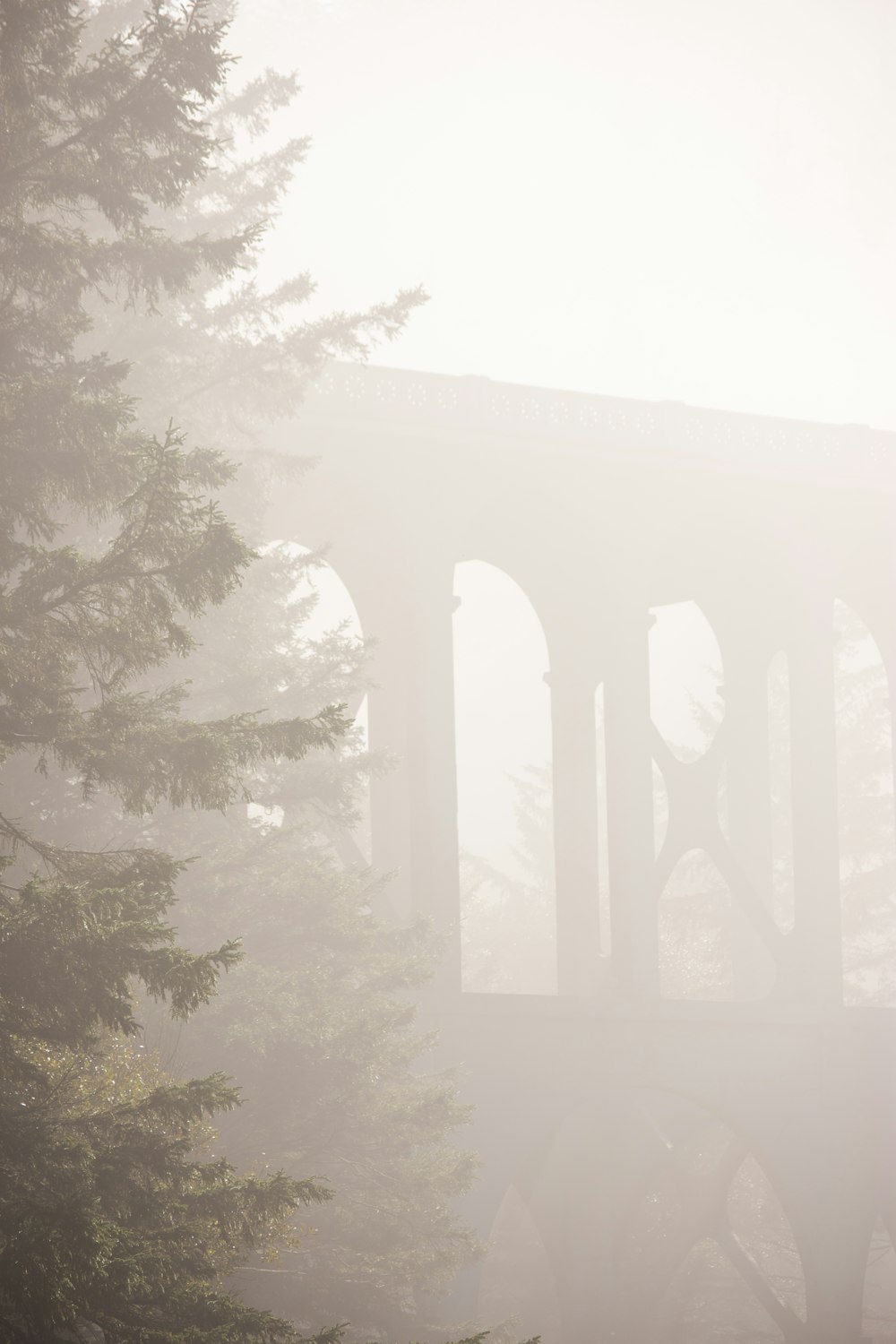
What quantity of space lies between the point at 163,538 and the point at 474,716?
80772 millimetres

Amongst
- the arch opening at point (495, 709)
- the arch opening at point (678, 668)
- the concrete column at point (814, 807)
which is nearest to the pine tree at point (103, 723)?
the concrete column at point (814, 807)

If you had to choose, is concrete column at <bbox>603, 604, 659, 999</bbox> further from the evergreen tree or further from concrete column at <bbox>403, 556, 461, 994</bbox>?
the evergreen tree

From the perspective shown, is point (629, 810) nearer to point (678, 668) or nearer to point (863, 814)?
point (863, 814)

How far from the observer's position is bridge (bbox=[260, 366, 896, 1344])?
20.8 meters

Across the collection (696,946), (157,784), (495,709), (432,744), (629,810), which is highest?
(495,709)

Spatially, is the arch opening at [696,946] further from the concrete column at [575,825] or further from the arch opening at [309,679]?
the arch opening at [309,679]

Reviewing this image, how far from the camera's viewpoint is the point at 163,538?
6.34 meters

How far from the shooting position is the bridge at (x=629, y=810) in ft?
68.3

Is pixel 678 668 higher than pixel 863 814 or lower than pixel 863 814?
higher

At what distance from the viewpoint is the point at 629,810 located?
23.2 metres

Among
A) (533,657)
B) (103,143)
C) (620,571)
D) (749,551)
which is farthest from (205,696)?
(533,657)

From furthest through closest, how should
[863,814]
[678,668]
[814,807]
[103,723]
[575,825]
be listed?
[678,668] < [863,814] < [575,825] < [814,807] < [103,723]

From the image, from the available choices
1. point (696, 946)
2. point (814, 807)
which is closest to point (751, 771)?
point (814, 807)

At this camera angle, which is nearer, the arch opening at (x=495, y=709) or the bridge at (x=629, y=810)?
the bridge at (x=629, y=810)
